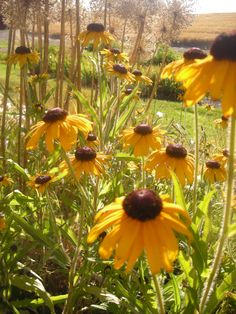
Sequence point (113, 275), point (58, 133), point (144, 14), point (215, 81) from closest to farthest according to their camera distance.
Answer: point (215, 81) → point (58, 133) → point (113, 275) → point (144, 14)

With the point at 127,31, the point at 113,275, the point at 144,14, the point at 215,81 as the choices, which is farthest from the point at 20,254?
the point at 127,31

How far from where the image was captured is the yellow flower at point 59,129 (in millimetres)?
1431

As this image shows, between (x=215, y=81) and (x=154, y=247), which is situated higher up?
(x=215, y=81)

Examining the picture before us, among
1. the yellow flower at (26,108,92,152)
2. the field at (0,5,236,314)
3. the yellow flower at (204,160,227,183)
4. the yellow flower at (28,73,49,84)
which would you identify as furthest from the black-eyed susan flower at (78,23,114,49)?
the yellow flower at (26,108,92,152)

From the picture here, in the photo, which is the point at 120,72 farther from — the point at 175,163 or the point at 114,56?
the point at 175,163

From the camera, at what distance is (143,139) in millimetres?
1869

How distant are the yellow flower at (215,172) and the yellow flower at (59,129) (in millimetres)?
832

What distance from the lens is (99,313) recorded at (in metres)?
1.79

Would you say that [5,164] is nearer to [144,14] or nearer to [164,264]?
[144,14]

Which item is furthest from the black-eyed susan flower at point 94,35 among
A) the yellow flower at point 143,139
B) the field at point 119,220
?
the yellow flower at point 143,139

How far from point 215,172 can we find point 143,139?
1.52ft

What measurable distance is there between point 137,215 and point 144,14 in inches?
99.8

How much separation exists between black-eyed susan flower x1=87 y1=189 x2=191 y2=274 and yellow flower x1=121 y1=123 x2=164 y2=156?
0.82 metres

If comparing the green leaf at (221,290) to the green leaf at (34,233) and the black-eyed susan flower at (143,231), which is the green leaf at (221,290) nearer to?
the black-eyed susan flower at (143,231)
